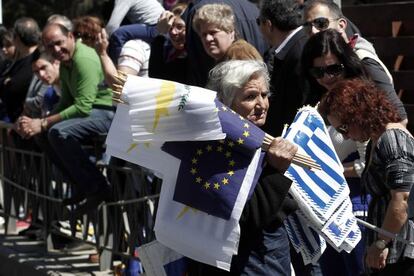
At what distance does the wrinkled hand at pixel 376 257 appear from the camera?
4.82 meters

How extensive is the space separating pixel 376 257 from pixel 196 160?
1191mm

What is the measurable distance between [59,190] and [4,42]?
3.61 m

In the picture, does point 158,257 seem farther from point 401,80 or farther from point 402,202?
point 401,80

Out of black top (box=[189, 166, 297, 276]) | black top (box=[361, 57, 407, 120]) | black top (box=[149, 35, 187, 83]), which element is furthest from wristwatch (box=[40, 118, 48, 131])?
black top (box=[189, 166, 297, 276])

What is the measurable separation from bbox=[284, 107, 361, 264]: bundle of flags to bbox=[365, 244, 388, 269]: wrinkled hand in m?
0.30

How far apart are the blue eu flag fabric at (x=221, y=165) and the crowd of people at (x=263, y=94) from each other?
0.11 metres

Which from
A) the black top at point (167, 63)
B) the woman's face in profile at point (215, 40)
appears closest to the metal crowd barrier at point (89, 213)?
the black top at point (167, 63)

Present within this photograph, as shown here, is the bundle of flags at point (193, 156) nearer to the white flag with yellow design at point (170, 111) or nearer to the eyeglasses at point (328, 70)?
the white flag with yellow design at point (170, 111)

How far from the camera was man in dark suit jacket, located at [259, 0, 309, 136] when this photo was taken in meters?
5.83

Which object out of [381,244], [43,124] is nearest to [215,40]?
[381,244]

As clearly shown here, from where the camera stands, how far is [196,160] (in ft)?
13.8

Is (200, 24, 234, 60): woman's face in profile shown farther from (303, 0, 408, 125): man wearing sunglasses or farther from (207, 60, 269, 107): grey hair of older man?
(207, 60, 269, 107): grey hair of older man

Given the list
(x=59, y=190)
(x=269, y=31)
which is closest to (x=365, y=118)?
(x=269, y=31)

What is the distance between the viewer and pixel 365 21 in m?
7.76
